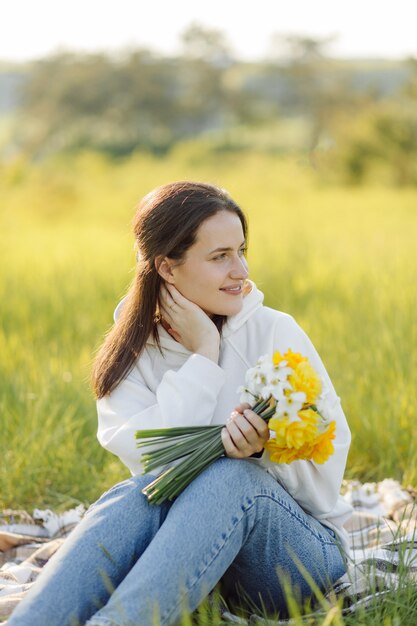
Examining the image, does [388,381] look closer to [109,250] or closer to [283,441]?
[283,441]

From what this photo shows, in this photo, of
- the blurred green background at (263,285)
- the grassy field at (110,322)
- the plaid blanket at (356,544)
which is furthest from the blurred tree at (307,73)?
the plaid blanket at (356,544)

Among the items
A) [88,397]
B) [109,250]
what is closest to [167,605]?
[88,397]

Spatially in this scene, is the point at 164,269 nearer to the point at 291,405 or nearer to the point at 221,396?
the point at 221,396

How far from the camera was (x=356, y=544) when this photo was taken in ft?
10.3

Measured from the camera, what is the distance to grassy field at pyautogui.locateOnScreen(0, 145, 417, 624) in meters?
3.66

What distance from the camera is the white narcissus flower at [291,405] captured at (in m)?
2.11

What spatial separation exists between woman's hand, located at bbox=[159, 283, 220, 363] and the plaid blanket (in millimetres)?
634

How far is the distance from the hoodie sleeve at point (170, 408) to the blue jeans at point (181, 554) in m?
0.16

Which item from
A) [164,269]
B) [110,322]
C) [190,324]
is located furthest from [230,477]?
[110,322]

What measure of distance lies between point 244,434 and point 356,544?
109 centimetres

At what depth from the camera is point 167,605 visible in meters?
2.09

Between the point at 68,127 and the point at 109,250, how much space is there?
45.1 metres

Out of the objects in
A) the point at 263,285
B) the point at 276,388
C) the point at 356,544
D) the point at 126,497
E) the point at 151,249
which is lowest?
the point at 356,544

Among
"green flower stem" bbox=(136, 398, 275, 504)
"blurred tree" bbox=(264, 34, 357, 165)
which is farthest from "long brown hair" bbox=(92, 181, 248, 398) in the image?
"blurred tree" bbox=(264, 34, 357, 165)
